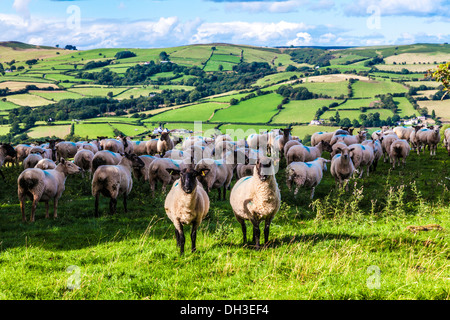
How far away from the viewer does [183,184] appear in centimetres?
805

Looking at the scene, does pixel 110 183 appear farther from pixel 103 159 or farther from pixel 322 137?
pixel 322 137

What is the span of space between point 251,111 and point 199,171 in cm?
7903

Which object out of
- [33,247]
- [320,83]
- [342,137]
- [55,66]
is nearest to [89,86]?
[55,66]

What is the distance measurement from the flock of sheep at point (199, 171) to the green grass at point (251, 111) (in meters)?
51.4

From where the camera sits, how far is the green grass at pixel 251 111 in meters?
81.2

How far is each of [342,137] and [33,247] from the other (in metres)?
22.1

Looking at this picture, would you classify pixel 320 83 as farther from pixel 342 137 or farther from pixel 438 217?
pixel 438 217

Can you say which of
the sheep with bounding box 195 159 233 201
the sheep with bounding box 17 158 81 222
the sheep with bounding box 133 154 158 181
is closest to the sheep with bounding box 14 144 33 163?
the sheep with bounding box 133 154 158 181

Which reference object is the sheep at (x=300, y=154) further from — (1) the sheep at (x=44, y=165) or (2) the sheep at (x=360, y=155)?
(1) the sheep at (x=44, y=165)

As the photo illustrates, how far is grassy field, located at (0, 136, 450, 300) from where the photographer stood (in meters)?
5.91

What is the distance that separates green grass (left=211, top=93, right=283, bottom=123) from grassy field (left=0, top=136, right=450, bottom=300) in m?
68.7

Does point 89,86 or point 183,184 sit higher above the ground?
point 89,86

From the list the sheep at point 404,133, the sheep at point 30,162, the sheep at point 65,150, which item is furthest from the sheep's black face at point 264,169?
the sheep at point 404,133

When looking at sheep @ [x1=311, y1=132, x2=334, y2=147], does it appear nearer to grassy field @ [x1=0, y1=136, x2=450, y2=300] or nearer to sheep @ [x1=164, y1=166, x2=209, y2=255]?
grassy field @ [x1=0, y1=136, x2=450, y2=300]
